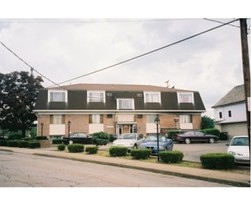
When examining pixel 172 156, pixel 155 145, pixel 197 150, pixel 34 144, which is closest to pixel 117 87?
pixel 34 144

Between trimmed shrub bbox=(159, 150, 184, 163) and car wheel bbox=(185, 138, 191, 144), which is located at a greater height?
car wheel bbox=(185, 138, 191, 144)

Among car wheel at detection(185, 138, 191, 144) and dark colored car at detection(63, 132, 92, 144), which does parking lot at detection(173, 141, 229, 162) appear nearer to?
car wheel at detection(185, 138, 191, 144)

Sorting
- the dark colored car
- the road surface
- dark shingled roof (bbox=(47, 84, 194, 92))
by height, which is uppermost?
dark shingled roof (bbox=(47, 84, 194, 92))

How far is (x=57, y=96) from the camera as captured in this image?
97.5 ft

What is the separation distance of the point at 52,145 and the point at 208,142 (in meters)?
13.0

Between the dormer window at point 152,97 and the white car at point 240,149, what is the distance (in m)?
16.1

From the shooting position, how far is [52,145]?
2548 cm

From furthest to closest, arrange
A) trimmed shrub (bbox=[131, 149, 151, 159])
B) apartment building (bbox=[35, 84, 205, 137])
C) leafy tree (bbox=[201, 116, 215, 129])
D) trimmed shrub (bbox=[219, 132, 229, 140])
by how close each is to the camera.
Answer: apartment building (bbox=[35, 84, 205, 137]) < leafy tree (bbox=[201, 116, 215, 129]) < trimmed shrub (bbox=[219, 132, 229, 140]) < trimmed shrub (bbox=[131, 149, 151, 159])

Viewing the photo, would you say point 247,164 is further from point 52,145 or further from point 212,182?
point 52,145

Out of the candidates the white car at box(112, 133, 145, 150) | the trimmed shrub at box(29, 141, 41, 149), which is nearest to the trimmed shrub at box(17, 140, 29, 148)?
the trimmed shrub at box(29, 141, 41, 149)

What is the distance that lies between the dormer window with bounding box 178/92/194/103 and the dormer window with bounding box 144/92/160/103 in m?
2.23

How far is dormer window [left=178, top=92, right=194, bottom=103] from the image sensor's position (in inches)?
1105

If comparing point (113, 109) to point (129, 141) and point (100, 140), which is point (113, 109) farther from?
point (129, 141)

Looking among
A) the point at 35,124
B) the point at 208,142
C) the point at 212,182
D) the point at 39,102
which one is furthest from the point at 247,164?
the point at 35,124
